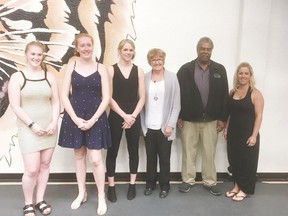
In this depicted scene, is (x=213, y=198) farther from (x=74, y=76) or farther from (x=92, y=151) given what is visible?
(x=74, y=76)

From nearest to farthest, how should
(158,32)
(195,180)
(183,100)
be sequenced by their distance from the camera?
1. (183,100)
2. (158,32)
3. (195,180)

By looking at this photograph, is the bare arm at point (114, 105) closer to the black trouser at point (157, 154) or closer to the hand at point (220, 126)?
the black trouser at point (157, 154)

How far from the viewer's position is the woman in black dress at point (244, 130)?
9.21 feet

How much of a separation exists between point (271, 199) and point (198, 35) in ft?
5.80

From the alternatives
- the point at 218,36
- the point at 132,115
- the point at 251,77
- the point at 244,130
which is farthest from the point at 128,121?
the point at 218,36

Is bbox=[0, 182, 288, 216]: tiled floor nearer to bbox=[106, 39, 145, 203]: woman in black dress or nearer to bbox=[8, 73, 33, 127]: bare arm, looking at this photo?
bbox=[106, 39, 145, 203]: woman in black dress

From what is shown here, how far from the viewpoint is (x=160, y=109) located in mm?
2822

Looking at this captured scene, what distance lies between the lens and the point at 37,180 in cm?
263

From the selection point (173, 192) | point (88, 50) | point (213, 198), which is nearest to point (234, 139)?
point (213, 198)

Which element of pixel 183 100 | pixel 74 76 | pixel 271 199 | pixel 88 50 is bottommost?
pixel 271 199

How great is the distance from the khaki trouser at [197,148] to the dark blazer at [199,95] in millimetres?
97

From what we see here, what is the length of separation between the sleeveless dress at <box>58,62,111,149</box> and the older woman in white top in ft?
1.60

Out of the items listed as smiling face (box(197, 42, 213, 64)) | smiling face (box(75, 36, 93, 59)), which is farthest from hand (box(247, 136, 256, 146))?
smiling face (box(75, 36, 93, 59))

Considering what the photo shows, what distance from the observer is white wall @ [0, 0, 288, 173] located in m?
3.13
